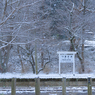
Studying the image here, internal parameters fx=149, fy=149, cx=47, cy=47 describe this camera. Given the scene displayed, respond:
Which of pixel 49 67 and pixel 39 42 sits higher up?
pixel 39 42

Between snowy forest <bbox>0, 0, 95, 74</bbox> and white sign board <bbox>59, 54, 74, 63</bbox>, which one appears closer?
white sign board <bbox>59, 54, 74, 63</bbox>

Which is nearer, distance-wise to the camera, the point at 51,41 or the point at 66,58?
the point at 66,58

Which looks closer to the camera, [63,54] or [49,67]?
[63,54]

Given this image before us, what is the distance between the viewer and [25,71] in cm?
1300

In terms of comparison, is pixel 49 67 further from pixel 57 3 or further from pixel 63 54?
pixel 57 3

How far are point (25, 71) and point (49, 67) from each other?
2.12m

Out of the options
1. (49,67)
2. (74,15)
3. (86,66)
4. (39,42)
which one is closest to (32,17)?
(39,42)

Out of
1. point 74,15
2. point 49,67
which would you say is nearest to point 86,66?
point 49,67

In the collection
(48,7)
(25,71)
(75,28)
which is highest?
(48,7)

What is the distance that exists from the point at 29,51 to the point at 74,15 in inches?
193

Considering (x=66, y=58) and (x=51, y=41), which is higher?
(x=51, y=41)

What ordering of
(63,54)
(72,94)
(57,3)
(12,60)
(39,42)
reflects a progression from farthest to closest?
(57,3) < (12,60) < (39,42) < (63,54) < (72,94)

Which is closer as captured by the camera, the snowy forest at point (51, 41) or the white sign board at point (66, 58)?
the white sign board at point (66, 58)

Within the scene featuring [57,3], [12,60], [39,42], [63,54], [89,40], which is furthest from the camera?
[57,3]
